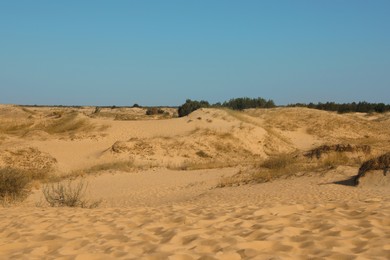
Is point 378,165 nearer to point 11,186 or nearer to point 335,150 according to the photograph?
point 335,150

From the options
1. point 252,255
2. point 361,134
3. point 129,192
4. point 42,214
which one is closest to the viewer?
point 252,255

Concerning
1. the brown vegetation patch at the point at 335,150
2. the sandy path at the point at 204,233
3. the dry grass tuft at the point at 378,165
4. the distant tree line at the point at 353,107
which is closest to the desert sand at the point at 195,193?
the sandy path at the point at 204,233

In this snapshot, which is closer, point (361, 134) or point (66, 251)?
point (66, 251)

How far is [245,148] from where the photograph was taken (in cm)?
3041

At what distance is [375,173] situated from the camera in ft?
51.1

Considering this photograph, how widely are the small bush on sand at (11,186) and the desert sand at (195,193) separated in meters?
0.48

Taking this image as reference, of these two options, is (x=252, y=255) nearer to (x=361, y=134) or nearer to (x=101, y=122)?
(x=101, y=122)

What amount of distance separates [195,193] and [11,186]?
22.2ft

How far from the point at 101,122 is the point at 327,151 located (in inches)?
691

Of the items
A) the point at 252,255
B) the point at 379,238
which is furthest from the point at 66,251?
the point at 379,238

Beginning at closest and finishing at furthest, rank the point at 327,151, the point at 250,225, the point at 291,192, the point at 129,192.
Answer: the point at 250,225 < the point at 291,192 < the point at 129,192 < the point at 327,151

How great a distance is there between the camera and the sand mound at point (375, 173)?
15.3 m

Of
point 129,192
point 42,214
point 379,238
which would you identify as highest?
point 379,238

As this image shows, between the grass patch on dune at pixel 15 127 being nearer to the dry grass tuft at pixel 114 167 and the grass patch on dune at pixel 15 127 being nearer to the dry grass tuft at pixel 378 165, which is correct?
the dry grass tuft at pixel 114 167
